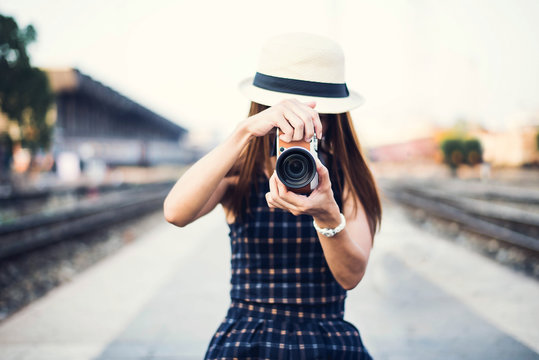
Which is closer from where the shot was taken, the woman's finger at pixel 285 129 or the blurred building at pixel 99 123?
the woman's finger at pixel 285 129

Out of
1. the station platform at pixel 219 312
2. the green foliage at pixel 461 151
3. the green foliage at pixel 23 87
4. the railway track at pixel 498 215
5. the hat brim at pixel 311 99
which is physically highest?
the green foliage at pixel 23 87

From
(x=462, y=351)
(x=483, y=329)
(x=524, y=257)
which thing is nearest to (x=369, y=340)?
(x=462, y=351)

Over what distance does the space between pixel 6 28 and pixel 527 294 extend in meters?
14.1

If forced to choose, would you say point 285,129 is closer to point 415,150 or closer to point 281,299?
point 281,299

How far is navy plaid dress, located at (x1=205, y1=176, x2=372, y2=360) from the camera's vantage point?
1.28m

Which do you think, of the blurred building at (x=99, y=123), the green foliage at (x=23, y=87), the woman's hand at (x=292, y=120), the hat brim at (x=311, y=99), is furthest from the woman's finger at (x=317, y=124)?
the blurred building at (x=99, y=123)

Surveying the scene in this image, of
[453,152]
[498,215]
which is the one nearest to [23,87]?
[498,215]

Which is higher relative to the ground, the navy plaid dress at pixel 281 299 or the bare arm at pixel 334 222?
the bare arm at pixel 334 222

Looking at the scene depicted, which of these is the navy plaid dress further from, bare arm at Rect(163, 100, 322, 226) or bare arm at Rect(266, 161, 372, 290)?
bare arm at Rect(163, 100, 322, 226)

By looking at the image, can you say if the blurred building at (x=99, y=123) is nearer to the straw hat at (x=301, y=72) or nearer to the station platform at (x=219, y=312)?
the station platform at (x=219, y=312)

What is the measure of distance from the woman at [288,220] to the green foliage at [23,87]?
1379cm

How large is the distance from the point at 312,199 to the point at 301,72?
43cm

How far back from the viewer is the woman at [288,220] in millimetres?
1243

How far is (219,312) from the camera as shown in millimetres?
4180
